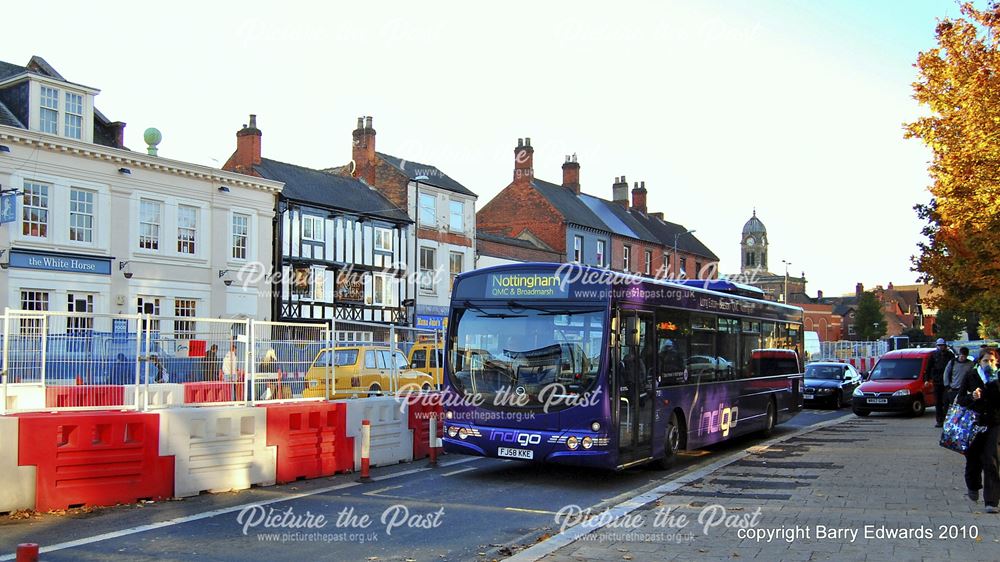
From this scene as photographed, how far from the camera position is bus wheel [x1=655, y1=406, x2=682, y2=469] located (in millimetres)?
12562

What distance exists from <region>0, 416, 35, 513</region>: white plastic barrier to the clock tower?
129m

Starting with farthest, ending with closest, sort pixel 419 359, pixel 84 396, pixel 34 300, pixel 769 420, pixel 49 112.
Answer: pixel 49 112 → pixel 34 300 → pixel 419 359 → pixel 769 420 → pixel 84 396

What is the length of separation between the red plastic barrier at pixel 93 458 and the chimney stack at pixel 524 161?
4293cm

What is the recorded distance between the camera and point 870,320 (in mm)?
93750

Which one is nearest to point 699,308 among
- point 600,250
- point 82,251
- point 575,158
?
point 82,251

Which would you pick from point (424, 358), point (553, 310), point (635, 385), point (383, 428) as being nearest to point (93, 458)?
point (383, 428)

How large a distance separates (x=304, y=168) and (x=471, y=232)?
9034mm

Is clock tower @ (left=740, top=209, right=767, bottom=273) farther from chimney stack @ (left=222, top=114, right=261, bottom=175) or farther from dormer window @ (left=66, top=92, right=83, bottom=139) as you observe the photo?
dormer window @ (left=66, top=92, right=83, bottom=139)

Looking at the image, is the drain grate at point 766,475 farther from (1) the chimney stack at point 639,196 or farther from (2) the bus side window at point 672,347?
(1) the chimney stack at point 639,196

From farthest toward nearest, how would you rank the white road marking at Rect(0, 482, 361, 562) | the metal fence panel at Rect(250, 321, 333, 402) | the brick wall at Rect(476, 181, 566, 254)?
the brick wall at Rect(476, 181, 566, 254) < the metal fence panel at Rect(250, 321, 333, 402) < the white road marking at Rect(0, 482, 361, 562)

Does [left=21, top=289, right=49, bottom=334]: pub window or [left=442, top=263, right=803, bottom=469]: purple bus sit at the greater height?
[left=21, top=289, right=49, bottom=334]: pub window

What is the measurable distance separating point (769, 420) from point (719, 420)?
3480mm

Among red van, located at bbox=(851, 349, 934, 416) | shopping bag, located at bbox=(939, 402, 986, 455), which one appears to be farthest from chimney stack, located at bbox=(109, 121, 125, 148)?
shopping bag, located at bbox=(939, 402, 986, 455)

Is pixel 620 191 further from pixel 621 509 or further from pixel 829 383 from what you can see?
pixel 621 509
